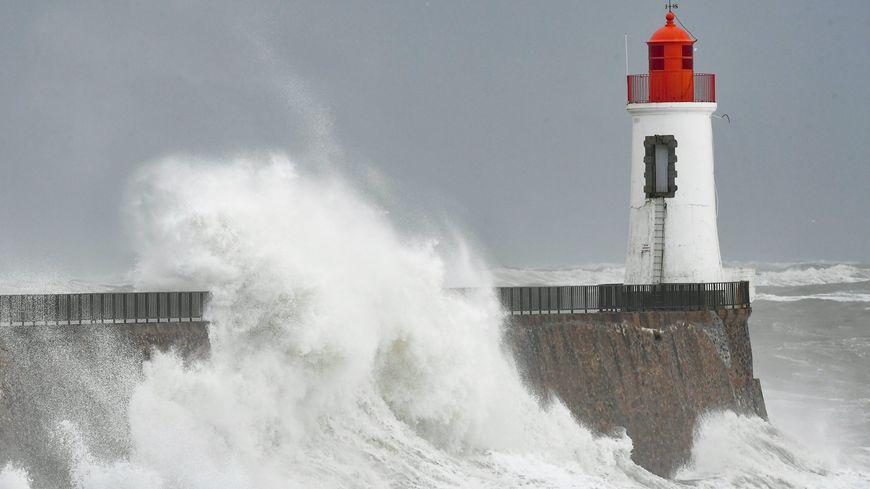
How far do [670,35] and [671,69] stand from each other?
604mm

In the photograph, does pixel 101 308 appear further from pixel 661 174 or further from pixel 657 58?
pixel 657 58

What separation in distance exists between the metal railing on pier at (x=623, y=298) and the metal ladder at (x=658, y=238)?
923 mm

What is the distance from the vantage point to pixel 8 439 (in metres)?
18.8

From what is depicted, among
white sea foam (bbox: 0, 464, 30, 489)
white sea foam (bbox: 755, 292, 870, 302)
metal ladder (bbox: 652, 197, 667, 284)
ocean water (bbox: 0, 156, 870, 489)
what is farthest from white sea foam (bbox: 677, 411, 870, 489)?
white sea foam (bbox: 755, 292, 870, 302)

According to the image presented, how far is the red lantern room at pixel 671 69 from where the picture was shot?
30.0 meters

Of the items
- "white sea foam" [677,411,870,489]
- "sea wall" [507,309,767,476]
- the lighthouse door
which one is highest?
the lighthouse door

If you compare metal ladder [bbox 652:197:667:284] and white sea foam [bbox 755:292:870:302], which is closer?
metal ladder [bbox 652:197:667:284]

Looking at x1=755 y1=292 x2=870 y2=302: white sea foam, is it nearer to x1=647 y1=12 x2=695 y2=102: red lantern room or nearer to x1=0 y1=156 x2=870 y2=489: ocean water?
x1=647 y1=12 x2=695 y2=102: red lantern room

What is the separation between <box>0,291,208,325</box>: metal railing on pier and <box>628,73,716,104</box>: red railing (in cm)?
952

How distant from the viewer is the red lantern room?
30.0 meters

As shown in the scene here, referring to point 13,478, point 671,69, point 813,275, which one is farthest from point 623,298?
point 813,275

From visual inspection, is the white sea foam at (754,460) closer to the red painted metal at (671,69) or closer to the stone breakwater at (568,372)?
the stone breakwater at (568,372)

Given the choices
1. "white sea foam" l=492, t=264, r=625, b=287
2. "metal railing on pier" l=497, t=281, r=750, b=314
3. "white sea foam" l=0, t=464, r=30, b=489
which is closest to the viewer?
"white sea foam" l=0, t=464, r=30, b=489

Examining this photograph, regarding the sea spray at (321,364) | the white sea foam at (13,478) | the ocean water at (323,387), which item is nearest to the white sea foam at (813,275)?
the ocean water at (323,387)
